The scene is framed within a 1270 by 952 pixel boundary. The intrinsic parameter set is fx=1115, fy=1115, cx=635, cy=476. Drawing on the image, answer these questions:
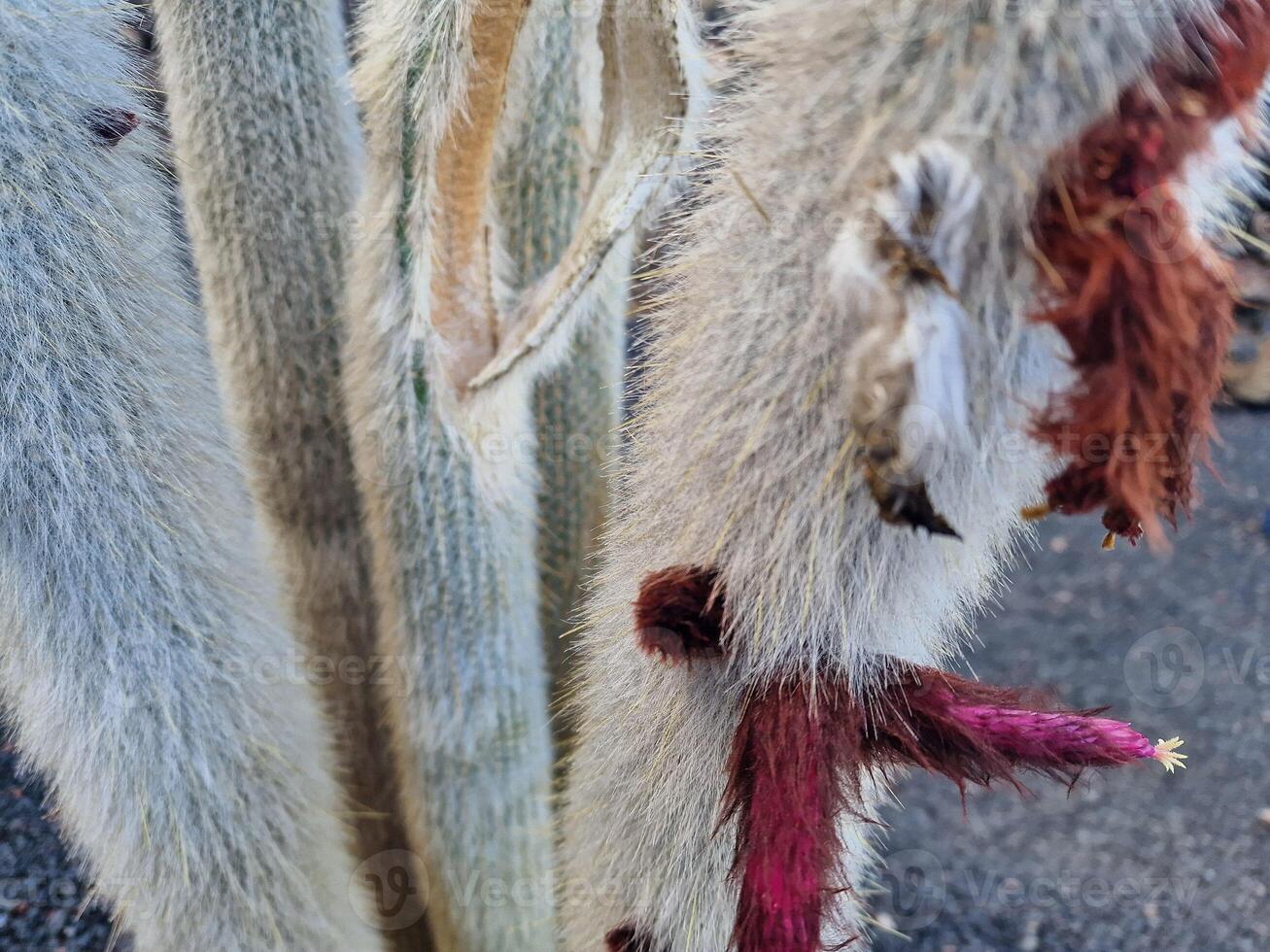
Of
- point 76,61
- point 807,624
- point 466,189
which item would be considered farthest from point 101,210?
point 807,624

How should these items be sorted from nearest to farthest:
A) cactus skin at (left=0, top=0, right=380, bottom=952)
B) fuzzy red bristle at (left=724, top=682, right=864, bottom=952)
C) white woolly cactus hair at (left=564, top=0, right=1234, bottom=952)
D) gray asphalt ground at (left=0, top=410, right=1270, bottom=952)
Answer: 1. white woolly cactus hair at (left=564, top=0, right=1234, bottom=952)
2. fuzzy red bristle at (left=724, top=682, right=864, bottom=952)
3. cactus skin at (left=0, top=0, right=380, bottom=952)
4. gray asphalt ground at (left=0, top=410, right=1270, bottom=952)

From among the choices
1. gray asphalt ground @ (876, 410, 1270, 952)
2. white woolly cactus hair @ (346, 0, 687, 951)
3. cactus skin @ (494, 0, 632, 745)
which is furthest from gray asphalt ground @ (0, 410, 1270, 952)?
cactus skin @ (494, 0, 632, 745)

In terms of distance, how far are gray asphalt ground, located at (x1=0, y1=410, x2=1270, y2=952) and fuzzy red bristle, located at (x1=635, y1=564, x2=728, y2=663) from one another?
1.99 feet

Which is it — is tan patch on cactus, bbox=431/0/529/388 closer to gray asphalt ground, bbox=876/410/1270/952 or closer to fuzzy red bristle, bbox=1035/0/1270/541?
fuzzy red bristle, bbox=1035/0/1270/541

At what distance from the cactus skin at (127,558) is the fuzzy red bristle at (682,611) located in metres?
0.43

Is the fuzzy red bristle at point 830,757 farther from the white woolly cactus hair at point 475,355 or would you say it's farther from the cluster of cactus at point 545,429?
Answer: the white woolly cactus hair at point 475,355

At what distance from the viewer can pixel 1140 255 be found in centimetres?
52

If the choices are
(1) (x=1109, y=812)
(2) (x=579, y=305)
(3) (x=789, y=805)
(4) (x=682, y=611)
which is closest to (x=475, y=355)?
(2) (x=579, y=305)

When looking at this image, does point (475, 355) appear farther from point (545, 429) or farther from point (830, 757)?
point (830, 757)

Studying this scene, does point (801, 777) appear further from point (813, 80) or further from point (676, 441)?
point (813, 80)

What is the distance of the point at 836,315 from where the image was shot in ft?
1.85

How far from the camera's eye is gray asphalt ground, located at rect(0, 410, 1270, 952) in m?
1.46

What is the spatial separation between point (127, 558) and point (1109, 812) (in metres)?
1.45

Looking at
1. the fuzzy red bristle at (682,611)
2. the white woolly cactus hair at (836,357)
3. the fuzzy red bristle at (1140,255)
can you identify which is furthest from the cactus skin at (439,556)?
the fuzzy red bristle at (1140,255)
